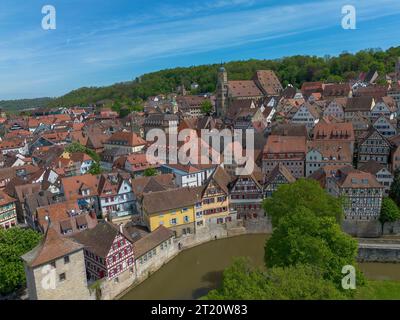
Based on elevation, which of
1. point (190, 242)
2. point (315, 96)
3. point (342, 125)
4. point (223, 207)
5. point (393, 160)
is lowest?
point (190, 242)

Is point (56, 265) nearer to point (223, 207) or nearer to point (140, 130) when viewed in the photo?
point (223, 207)

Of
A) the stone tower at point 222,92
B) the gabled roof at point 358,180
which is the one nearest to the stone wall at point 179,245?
the gabled roof at point 358,180

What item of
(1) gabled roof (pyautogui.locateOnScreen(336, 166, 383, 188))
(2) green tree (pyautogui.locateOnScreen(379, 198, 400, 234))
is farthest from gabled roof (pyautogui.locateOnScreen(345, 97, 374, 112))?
(2) green tree (pyautogui.locateOnScreen(379, 198, 400, 234))

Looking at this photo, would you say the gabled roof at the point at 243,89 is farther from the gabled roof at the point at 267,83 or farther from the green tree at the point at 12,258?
the green tree at the point at 12,258

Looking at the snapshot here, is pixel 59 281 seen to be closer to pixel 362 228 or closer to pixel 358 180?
pixel 358 180

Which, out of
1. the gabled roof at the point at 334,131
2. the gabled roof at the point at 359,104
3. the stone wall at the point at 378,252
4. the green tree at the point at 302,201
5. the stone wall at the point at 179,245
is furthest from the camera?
the gabled roof at the point at 359,104

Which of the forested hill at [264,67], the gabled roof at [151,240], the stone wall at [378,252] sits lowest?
the stone wall at [378,252]

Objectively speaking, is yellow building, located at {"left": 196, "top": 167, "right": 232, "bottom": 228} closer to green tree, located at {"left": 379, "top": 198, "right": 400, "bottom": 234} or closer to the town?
the town
